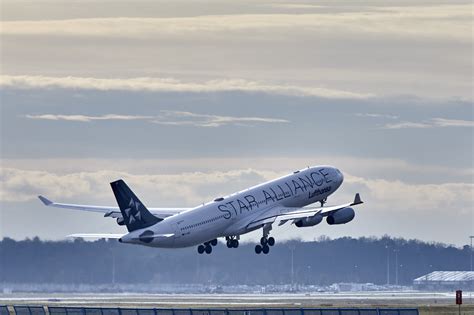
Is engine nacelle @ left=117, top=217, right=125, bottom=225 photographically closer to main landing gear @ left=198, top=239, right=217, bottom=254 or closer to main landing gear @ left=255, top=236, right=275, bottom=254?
main landing gear @ left=198, top=239, right=217, bottom=254

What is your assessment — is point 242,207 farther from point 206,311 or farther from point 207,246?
point 206,311

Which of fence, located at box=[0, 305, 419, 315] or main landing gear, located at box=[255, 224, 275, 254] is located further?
main landing gear, located at box=[255, 224, 275, 254]

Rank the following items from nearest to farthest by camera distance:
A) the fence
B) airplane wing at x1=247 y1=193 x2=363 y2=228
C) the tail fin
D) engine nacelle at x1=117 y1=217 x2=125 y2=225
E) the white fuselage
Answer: the fence, the tail fin, the white fuselage, airplane wing at x1=247 y1=193 x2=363 y2=228, engine nacelle at x1=117 y1=217 x2=125 y2=225

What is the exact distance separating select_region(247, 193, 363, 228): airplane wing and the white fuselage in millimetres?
370

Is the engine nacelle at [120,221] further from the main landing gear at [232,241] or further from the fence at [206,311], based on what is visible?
the fence at [206,311]

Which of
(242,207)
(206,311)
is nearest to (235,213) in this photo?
(242,207)

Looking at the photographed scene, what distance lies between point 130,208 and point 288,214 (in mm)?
19627

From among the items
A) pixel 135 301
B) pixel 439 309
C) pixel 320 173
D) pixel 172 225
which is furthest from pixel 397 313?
pixel 135 301

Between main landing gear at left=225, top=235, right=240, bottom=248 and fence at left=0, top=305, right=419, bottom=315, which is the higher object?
main landing gear at left=225, top=235, right=240, bottom=248

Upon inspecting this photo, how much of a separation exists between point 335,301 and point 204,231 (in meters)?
24.4

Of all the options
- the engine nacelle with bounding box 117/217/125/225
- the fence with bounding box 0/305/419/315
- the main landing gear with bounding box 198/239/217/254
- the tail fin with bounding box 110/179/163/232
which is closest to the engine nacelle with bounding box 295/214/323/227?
the main landing gear with bounding box 198/239/217/254

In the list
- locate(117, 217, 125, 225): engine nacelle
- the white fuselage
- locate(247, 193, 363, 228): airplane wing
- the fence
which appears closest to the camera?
the fence

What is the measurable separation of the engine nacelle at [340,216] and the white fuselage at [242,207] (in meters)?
4.25

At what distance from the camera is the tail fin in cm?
16050
